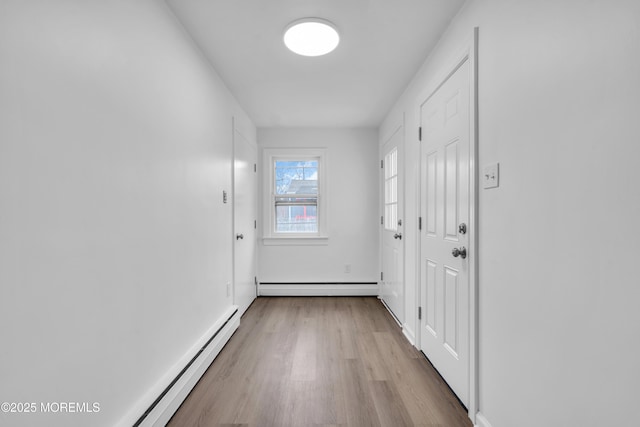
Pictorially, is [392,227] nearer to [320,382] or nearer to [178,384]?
[320,382]

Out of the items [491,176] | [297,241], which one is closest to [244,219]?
[297,241]

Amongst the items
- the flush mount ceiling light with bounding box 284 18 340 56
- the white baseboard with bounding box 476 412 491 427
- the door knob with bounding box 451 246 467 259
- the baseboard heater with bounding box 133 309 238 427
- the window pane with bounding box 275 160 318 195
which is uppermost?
the flush mount ceiling light with bounding box 284 18 340 56

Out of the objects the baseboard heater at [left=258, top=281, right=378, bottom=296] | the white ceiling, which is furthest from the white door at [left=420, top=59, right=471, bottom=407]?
the baseboard heater at [left=258, top=281, right=378, bottom=296]

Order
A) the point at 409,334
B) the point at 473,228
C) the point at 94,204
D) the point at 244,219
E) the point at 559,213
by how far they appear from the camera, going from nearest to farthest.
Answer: the point at 559,213
the point at 94,204
the point at 473,228
the point at 409,334
the point at 244,219

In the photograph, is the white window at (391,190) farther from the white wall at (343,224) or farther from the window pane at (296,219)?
the window pane at (296,219)

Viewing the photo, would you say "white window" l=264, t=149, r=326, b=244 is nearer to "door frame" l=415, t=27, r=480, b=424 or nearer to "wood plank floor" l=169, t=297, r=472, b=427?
"wood plank floor" l=169, t=297, r=472, b=427

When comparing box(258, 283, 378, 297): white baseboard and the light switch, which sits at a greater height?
the light switch

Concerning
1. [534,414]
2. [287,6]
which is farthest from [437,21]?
[534,414]

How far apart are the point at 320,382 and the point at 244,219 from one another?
2006 mm

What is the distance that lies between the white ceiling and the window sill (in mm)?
1692

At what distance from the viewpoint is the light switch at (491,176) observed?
55.6 inches

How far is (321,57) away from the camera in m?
2.32

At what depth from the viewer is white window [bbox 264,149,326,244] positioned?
4289 millimetres

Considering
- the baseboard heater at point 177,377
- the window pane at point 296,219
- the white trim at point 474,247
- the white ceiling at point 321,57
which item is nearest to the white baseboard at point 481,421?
the white trim at point 474,247
